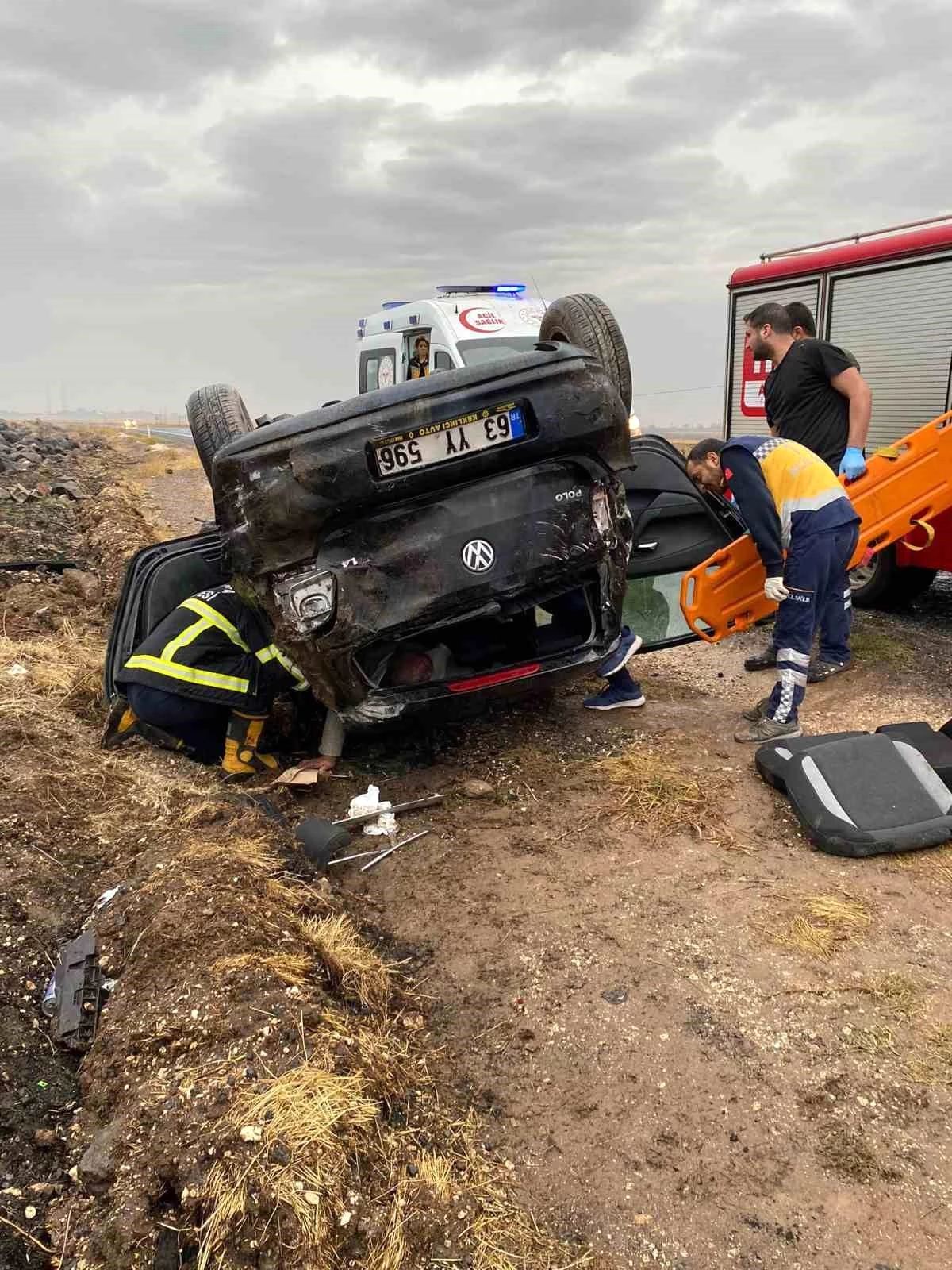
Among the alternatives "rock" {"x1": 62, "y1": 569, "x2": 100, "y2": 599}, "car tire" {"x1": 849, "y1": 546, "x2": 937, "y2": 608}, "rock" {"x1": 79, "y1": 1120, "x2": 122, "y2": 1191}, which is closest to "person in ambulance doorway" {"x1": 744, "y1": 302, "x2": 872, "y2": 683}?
"car tire" {"x1": 849, "y1": 546, "x2": 937, "y2": 608}

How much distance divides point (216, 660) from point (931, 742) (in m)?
2.97

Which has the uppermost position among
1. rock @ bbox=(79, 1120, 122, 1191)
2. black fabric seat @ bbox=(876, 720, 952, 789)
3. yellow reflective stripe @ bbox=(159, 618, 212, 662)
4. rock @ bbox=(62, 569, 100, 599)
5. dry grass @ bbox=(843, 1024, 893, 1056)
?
yellow reflective stripe @ bbox=(159, 618, 212, 662)

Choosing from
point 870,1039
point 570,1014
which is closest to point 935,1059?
point 870,1039

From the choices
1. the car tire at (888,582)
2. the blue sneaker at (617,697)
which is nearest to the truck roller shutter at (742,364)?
the car tire at (888,582)

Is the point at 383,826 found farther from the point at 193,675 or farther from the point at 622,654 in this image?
the point at 622,654

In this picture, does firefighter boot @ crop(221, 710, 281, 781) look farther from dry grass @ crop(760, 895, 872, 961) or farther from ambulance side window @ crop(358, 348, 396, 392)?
ambulance side window @ crop(358, 348, 396, 392)

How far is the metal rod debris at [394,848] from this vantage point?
11.2 feet

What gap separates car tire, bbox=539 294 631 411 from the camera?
4.36 metres

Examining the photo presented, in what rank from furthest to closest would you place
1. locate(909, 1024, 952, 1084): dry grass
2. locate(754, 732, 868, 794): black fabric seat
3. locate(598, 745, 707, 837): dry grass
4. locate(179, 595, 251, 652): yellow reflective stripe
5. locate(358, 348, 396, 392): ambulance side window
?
1. locate(358, 348, 396, 392): ambulance side window
2. locate(179, 595, 251, 652): yellow reflective stripe
3. locate(754, 732, 868, 794): black fabric seat
4. locate(598, 745, 707, 837): dry grass
5. locate(909, 1024, 952, 1084): dry grass

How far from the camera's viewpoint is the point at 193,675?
3967mm

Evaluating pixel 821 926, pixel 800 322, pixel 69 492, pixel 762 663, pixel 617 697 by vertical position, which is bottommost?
pixel 69 492

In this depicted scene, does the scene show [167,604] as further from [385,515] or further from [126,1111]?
[126,1111]

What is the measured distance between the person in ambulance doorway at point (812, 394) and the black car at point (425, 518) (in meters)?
2.14

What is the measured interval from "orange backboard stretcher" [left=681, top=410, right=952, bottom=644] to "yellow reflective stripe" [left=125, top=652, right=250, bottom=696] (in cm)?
230
